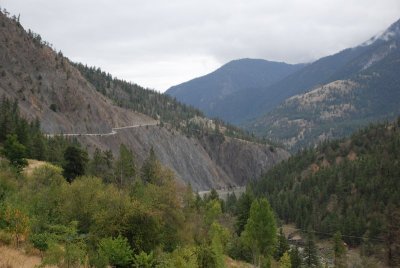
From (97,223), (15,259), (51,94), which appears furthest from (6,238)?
(51,94)

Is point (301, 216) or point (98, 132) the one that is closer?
point (301, 216)

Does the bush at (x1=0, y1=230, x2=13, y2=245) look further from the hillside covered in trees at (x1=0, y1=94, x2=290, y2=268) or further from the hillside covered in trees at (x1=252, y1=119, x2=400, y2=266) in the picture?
the hillside covered in trees at (x1=252, y1=119, x2=400, y2=266)

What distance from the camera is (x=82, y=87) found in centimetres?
19625

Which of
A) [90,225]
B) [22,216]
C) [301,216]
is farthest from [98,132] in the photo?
[22,216]

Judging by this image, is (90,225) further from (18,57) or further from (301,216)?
(18,57)

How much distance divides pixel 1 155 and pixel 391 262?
240ft

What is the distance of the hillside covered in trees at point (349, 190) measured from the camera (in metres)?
112

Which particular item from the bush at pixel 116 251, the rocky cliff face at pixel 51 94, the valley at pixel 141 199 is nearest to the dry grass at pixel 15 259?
the valley at pixel 141 199

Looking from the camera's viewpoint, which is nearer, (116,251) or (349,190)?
(116,251)

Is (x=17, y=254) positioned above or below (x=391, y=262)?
above

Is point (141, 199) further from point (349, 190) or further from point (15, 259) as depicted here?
point (349, 190)

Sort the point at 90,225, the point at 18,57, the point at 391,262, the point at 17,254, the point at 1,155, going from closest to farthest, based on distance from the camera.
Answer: the point at 17,254, the point at 90,225, the point at 1,155, the point at 391,262, the point at 18,57

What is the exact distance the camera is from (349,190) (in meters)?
137

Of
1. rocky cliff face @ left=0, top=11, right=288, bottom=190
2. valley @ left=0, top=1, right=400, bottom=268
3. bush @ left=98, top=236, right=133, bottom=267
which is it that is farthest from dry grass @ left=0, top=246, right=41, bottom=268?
rocky cliff face @ left=0, top=11, right=288, bottom=190
